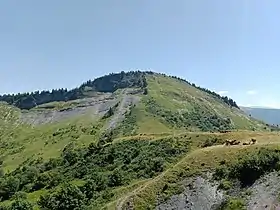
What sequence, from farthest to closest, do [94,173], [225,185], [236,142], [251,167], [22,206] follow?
1. [94,173]
2. [22,206]
3. [236,142]
4. [251,167]
5. [225,185]

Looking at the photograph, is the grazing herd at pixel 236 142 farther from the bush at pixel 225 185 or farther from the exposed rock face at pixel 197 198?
the exposed rock face at pixel 197 198

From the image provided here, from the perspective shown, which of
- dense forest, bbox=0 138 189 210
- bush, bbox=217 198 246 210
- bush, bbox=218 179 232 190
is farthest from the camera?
dense forest, bbox=0 138 189 210

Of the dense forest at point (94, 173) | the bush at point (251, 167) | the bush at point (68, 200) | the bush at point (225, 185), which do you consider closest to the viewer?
the bush at point (225, 185)

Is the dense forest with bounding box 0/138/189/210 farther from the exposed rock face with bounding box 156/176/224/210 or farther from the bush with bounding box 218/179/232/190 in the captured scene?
the bush with bounding box 218/179/232/190

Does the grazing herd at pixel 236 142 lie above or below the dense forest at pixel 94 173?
above

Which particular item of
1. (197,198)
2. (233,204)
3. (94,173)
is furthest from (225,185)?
(94,173)

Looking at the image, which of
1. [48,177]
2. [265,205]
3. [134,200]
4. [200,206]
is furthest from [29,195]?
[265,205]

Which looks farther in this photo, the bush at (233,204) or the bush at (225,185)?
the bush at (225,185)

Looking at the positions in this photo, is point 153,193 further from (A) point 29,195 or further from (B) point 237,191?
(A) point 29,195

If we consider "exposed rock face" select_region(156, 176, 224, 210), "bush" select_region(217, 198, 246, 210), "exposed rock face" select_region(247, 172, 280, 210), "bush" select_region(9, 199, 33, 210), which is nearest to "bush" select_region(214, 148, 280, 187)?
"exposed rock face" select_region(247, 172, 280, 210)

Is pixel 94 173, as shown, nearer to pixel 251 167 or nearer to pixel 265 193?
pixel 251 167

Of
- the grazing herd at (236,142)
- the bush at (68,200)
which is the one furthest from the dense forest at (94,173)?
the grazing herd at (236,142)
